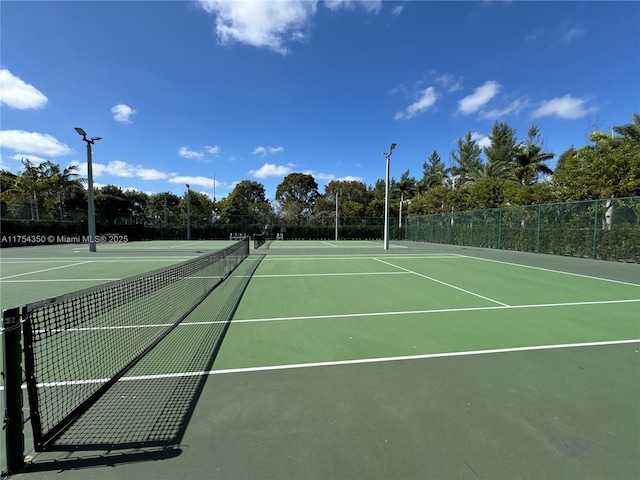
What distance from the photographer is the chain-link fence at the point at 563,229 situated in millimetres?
14031

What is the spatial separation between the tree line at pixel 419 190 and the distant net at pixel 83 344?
70.0 ft

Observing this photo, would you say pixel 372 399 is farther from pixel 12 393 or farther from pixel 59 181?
pixel 59 181

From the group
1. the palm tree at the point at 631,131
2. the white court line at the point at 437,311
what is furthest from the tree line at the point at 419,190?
the white court line at the point at 437,311

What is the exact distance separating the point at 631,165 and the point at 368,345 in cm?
1929

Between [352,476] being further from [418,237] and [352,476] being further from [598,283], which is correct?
[418,237]

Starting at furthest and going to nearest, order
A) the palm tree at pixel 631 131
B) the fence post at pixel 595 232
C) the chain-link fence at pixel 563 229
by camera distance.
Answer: the palm tree at pixel 631 131 < the fence post at pixel 595 232 < the chain-link fence at pixel 563 229

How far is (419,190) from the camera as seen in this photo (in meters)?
50.6

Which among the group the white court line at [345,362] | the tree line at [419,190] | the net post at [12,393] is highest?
the tree line at [419,190]

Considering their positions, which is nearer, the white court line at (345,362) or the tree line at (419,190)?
the white court line at (345,362)

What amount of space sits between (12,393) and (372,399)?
8.74 ft

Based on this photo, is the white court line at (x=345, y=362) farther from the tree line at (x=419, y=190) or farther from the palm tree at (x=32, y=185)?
the palm tree at (x=32, y=185)

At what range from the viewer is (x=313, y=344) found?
4.37 metres

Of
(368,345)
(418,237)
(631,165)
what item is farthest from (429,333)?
(418,237)

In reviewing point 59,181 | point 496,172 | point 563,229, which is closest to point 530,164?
point 496,172
